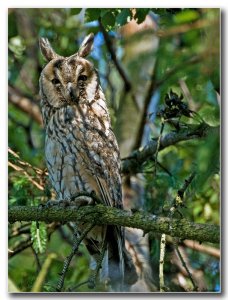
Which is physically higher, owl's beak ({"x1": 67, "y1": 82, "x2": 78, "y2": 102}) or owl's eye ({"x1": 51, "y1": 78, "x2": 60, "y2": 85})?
owl's eye ({"x1": 51, "y1": 78, "x2": 60, "y2": 85})

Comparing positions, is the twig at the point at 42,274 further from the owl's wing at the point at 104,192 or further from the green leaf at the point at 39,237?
the owl's wing at the point at 104,192

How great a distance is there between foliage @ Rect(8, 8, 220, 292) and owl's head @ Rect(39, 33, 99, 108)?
211 mm

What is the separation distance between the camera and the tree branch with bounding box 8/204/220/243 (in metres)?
2.43

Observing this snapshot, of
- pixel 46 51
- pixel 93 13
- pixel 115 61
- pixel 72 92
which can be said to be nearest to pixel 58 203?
pixel 72 92

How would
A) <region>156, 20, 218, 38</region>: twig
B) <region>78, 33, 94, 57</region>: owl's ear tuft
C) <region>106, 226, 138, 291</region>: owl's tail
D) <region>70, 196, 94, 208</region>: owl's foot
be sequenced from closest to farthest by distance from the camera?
<region>156, 20, 218, 38</region>: twig < <region>70, 196, 94, 208</region>: owl's foot < <region>106, 226, 138, 291</region>: owl's tail < <region>78, 33, 94, 57</region>: owl's ear tuft

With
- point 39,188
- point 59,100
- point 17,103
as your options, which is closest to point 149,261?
point 39,188

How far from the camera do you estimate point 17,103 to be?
477 cm

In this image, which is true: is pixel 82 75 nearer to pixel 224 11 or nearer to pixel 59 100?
pixel 59 100

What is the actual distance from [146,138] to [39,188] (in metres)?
1.01

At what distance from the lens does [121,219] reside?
260cm

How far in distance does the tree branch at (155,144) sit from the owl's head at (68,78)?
0.53 meters

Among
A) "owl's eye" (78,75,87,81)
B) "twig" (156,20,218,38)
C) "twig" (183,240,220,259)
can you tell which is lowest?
"twig" (183,240,220,259)

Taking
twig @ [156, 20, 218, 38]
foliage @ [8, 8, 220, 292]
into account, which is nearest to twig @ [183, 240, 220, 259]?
foliage @ [8, 8, 220, 292]

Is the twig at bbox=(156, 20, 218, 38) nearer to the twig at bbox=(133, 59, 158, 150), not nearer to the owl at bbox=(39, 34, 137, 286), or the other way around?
the owl at bbox=(39, 34, 137, 286)
